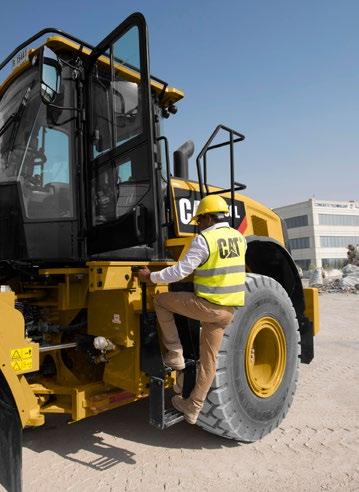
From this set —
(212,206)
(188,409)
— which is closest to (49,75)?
(212,206)

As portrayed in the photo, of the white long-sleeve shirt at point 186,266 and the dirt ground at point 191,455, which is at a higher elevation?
the white long-sleeve shirt at point 186,266

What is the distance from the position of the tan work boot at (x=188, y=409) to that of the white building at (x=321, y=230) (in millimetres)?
53606

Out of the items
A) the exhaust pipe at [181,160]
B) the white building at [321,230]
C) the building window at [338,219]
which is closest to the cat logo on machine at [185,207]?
the exhaust pipe at [181,160]

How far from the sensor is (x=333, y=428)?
367 cm

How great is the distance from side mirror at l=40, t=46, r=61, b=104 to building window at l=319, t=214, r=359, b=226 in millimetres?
56440

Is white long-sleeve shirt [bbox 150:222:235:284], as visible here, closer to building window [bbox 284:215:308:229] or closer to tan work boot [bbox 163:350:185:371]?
tan work boot [bbox 163:350:185:371]

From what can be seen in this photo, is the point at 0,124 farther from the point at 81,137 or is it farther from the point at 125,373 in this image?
the point at 125,373

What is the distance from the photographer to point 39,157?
3086mm

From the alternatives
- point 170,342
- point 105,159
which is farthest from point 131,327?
point 105,159

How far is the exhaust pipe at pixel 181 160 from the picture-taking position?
175 inches

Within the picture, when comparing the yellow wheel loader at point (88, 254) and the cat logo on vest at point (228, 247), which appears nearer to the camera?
the yellow wheel loader at point (88, 254)

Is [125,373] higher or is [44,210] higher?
[44,210]

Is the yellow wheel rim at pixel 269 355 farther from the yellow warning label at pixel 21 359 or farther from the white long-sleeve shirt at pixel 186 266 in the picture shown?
the yellow warning label at pixel 21 359

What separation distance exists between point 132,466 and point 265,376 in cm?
138
